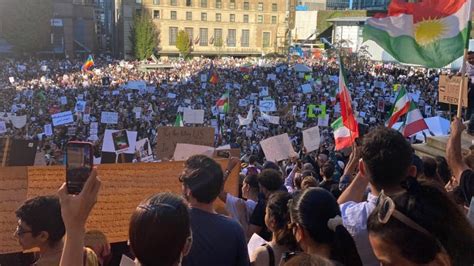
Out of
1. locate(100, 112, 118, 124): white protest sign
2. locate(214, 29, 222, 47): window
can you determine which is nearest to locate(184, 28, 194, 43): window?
locate(214, 29, 222, 47): window

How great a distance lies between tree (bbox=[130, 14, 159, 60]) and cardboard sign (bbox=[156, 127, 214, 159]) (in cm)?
5684

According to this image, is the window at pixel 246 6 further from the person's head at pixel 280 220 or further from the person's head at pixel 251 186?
the person's head at pixel 280 220

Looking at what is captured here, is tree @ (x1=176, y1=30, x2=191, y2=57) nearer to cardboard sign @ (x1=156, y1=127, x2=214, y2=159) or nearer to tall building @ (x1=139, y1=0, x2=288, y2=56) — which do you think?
tall building @ (x1=139, y1=0, x2=288, y2=56)

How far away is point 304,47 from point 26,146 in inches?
2691

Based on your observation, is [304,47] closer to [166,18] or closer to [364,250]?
[166,18]

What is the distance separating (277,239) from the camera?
2.63 meters

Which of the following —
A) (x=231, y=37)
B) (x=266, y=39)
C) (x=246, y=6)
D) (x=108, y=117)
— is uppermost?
(x=246, y=6)

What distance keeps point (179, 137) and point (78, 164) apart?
3.59 metres

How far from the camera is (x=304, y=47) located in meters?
70.7

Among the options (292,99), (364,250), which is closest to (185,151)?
(364,250)

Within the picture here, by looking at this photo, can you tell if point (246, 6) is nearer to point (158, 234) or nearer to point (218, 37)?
point (218, 37)

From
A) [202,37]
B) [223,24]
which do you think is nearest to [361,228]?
[202,37]

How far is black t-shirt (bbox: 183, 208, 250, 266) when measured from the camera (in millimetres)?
2447

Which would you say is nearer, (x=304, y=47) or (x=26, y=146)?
(x=26, y=146)
